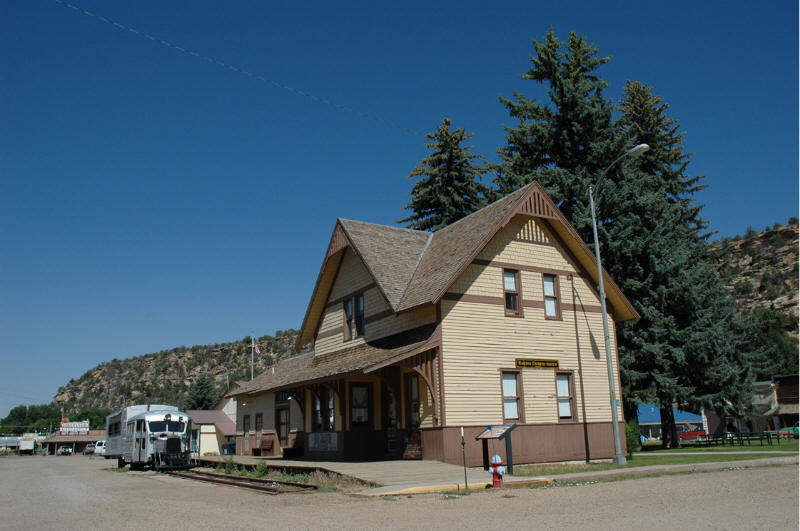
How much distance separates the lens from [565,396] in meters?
23.0

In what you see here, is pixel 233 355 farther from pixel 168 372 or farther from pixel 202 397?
pixel 202 397

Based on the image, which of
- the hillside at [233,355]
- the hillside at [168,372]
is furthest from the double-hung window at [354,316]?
the hillside at [168,372]

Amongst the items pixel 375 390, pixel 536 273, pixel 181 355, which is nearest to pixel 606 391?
pixel 536 273

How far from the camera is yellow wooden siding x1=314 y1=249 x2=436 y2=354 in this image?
22578mm

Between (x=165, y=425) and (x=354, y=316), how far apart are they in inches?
432

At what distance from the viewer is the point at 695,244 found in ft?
128

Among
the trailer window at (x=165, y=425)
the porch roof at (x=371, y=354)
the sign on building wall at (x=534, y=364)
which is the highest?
the porch roof at (x=371, y=354)

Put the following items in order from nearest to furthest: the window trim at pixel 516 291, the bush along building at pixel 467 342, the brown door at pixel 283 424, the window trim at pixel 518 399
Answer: the bush along building at pixel 467 342
the window trim at pixel 518 399
the window trim at pixel 516 291
the brown door at pixel 283 424

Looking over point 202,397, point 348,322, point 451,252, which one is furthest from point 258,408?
point 202,397

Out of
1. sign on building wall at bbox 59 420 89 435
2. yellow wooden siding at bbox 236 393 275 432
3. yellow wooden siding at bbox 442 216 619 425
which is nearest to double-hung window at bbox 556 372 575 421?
yellow wooden siding at bbox 442 216 619 425

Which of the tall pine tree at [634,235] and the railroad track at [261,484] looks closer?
the railroad track at [261,484]

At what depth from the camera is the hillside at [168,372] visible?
4774 inches

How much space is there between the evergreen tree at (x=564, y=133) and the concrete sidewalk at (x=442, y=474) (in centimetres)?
1649

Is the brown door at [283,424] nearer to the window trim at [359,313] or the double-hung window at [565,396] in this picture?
the window trim at [359,313]
